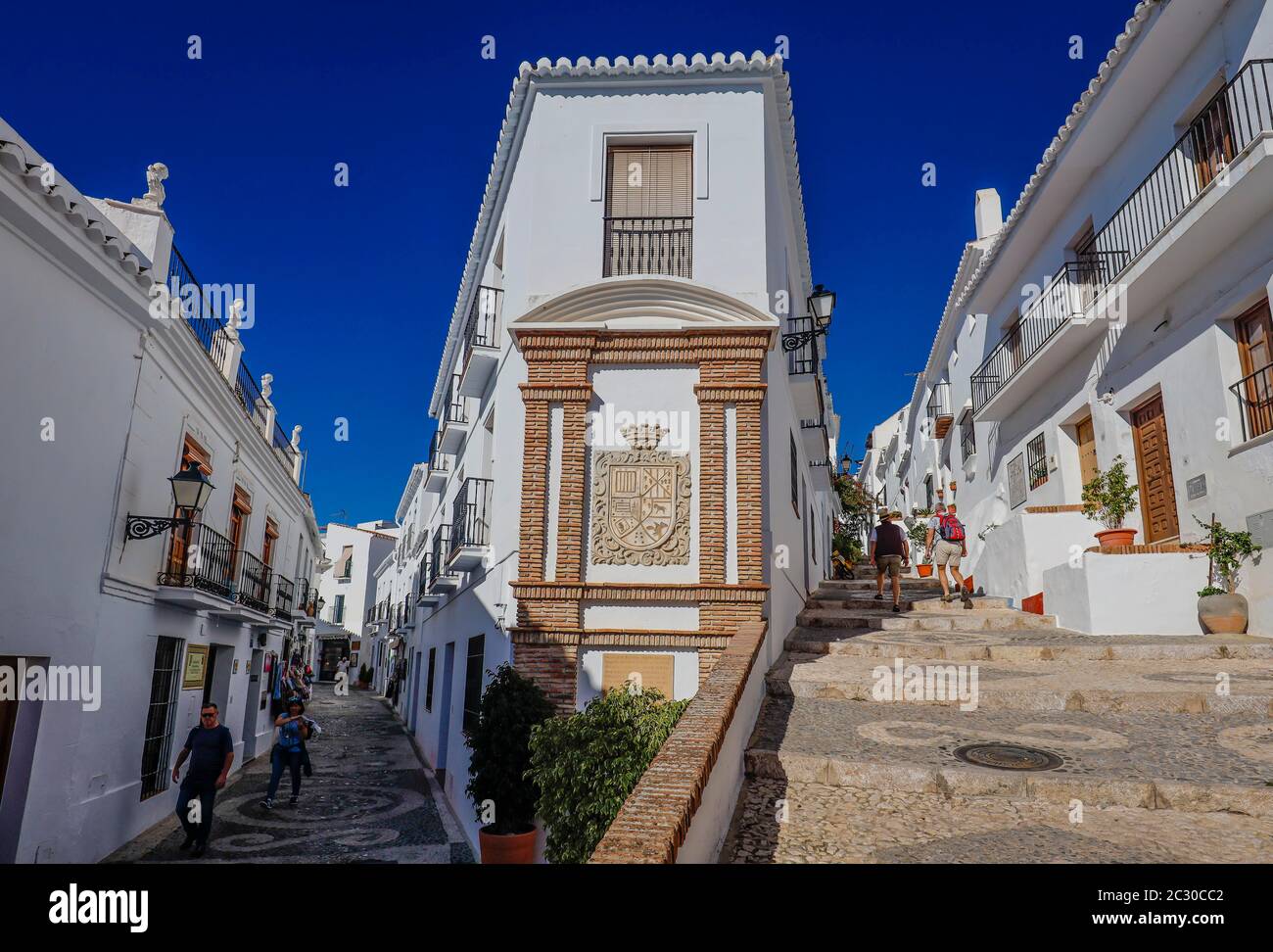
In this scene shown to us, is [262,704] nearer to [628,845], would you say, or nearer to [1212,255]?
[628,845]

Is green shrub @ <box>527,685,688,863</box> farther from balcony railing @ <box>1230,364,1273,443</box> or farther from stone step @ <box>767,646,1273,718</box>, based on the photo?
balcony railing @ <box>1230,364,1273,443</box>

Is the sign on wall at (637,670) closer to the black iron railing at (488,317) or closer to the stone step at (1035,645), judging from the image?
the stone step at (1035,645)

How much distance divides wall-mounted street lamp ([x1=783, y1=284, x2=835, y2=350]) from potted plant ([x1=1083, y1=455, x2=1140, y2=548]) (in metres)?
4.42

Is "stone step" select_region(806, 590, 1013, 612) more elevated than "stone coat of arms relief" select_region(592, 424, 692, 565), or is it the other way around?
"stone coat of arms relief" select_region(592, 424, 692, 565)

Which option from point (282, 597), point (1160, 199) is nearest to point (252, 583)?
point (282, 597)

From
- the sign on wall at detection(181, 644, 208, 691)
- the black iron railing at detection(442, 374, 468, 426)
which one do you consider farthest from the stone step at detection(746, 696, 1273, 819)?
the sign on wall at detection(181, 644, 208, 691)

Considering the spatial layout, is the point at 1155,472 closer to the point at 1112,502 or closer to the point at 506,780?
the point at 1112,502

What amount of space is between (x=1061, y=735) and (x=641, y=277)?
5942 millimetres

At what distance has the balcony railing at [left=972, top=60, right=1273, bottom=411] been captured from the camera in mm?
8430

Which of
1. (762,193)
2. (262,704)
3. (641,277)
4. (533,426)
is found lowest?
(262,704)

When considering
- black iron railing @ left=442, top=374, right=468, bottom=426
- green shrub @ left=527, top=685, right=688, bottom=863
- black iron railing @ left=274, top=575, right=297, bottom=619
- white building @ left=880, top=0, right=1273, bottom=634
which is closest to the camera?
green shrub @ left=527, top=685, right=688, bottom=863
